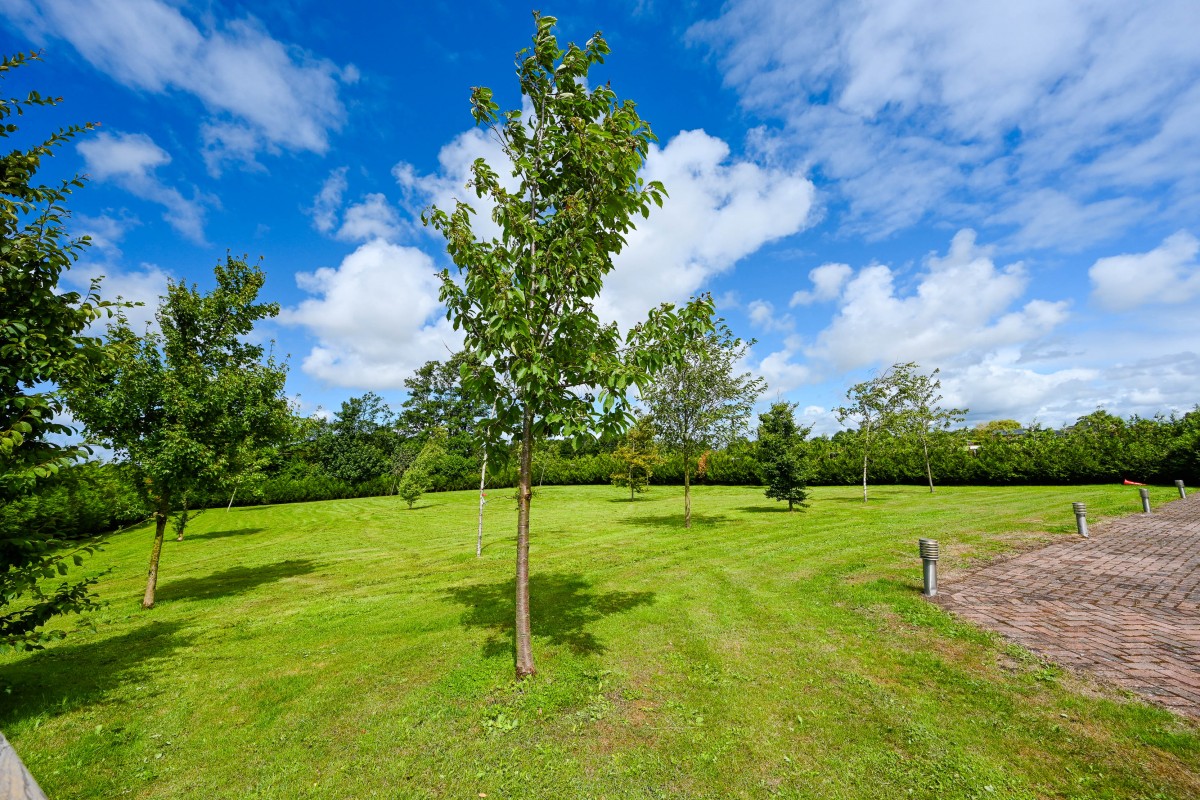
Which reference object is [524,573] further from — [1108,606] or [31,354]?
[1108,606]

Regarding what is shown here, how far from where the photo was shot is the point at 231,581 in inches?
559

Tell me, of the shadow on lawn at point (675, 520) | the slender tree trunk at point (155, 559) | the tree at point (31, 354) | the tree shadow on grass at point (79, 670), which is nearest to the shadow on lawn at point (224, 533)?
the slender tree trunk at point (155, 559)

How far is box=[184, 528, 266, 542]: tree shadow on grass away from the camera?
2508 centimetres

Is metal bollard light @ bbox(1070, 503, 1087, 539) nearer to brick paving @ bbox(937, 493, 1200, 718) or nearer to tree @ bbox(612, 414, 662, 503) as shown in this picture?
brick paving @ bbox(937, 493, 1200, 718)

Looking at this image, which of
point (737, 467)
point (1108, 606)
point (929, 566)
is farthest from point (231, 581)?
point (737, 467)

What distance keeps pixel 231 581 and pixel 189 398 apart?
639cm

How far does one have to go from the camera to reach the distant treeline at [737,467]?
1263 cm

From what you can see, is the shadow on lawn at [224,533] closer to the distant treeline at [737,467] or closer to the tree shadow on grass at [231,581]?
the distant treeline at [737,467]

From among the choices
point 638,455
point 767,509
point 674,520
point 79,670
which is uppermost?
point 638,455

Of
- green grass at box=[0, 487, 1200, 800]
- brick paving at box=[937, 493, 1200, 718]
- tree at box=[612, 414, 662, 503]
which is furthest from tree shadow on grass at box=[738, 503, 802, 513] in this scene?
brick paving at box=[937, 493, 1200, 718]

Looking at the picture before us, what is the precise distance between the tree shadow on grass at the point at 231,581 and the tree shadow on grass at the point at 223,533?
11.4 metres

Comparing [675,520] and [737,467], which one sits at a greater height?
[737,467]

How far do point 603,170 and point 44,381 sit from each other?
21.9ft

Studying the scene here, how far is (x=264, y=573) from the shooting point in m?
15.1
